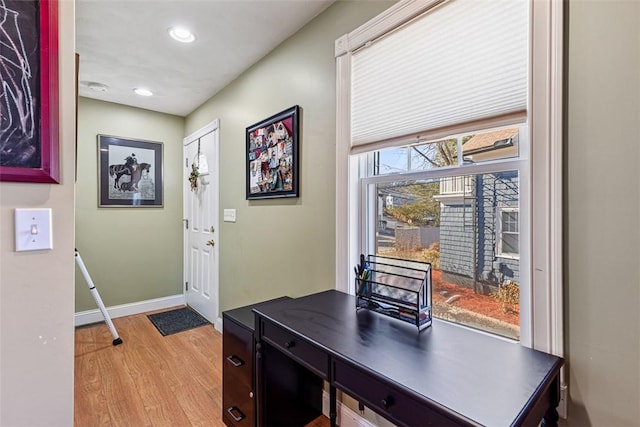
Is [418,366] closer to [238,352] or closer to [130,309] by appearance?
[238,352]

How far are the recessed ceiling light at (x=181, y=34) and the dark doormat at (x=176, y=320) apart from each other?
2552 mm

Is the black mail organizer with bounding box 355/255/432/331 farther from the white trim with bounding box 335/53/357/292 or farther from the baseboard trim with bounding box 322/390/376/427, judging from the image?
the baseboard trim with bounding box 322/390/376/427

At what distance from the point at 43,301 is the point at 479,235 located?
61.1 inches

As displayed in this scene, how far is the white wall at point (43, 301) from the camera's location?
34.2 inches

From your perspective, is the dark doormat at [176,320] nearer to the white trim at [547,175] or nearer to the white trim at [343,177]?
the white trim at [343,177]

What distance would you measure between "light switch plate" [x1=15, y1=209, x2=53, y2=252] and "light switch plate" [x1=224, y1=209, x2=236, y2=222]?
6.32 ft

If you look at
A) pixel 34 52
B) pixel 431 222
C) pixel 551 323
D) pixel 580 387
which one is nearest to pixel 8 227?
pixel 34 52

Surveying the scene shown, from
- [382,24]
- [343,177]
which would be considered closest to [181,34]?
[382,24]

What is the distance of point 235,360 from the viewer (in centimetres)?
169

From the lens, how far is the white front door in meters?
3.16

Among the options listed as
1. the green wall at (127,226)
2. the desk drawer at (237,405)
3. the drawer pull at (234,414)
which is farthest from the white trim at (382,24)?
the green wall at (127,226)

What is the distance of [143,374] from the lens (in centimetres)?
228

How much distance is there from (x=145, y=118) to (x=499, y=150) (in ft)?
12.1

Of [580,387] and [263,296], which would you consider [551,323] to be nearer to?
[580,387]
